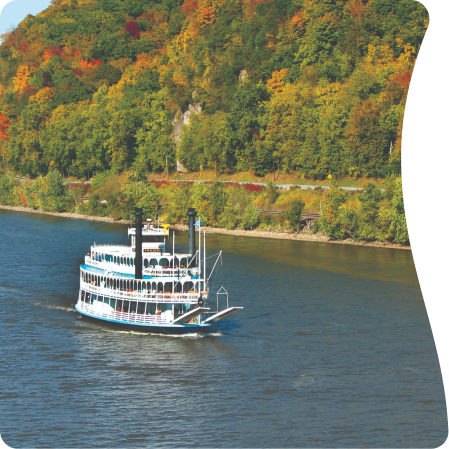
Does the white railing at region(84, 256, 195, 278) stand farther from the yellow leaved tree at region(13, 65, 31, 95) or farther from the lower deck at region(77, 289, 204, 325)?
the yellow leaved tree at region(13, 65, 31, 95)

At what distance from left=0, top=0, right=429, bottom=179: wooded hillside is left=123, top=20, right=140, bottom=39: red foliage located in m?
0.87

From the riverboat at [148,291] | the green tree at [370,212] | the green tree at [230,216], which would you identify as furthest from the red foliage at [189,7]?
the riverboat at [148,291]

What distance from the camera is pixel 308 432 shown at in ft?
95.8

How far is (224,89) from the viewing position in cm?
12106

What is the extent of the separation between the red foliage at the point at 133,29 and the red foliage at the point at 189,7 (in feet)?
37.9

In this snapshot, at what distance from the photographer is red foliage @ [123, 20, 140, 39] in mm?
164750

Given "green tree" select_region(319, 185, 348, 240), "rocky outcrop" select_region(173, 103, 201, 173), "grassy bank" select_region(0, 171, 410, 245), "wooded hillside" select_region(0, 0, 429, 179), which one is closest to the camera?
"grassy bank" select_region(0, 171, 410, 245)

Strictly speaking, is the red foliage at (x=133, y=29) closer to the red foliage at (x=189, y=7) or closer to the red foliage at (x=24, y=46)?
the red foliage at (x=189, y=7)

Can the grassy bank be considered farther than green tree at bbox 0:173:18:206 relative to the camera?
No

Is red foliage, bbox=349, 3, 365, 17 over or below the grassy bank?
over

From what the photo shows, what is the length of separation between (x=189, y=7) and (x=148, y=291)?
12637 cm

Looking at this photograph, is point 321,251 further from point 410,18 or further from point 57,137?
point 57,137

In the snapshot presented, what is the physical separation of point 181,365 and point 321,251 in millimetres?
41042

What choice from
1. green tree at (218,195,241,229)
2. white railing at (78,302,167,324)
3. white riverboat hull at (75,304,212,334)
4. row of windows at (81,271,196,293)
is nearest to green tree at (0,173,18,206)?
green tree at (218,195,241,229)
